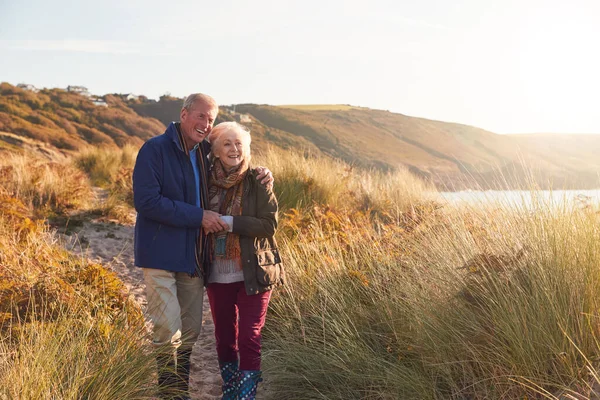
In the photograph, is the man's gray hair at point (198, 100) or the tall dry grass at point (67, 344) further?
the man's gray hair at point (198, 100)

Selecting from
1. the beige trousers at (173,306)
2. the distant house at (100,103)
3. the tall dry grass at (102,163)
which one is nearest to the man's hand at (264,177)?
the beige trousers at (173,306)

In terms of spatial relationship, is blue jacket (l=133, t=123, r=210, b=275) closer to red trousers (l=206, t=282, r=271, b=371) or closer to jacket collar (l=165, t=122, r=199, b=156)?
jacket collar (l=165, t=122, r=199, b=156)

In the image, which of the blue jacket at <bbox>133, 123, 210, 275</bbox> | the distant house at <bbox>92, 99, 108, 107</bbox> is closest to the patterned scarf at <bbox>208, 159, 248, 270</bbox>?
the blue jacket at <bbox>133, 123, 210, 275</bbox>

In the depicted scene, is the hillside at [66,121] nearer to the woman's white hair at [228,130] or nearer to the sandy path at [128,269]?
the sandy path at [128,269]

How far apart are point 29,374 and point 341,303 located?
2.30 metres

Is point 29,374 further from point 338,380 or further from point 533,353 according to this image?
point 533,353

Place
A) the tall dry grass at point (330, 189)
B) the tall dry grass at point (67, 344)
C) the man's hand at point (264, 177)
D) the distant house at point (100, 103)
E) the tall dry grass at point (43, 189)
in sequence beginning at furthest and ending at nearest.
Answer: the distant house at point (100, 103)
the tall dry grass at point (43, 189)
the tall dry grass at point (330, 189)
the man's hand at point (264, 177)
the tall dry grass at point (67, 344)

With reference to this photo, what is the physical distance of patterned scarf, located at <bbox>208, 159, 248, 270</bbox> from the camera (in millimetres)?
3377

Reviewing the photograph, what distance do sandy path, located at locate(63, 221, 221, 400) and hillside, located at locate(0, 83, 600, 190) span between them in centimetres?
276

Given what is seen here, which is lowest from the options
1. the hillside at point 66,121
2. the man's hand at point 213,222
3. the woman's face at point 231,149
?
the man's hand at point 213,222

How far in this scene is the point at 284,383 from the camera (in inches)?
149

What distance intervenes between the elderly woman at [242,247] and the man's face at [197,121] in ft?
0.33

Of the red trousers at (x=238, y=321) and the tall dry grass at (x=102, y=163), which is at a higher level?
the tall dry grass at (x=102, y=163)

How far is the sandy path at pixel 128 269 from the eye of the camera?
13.6 feet
